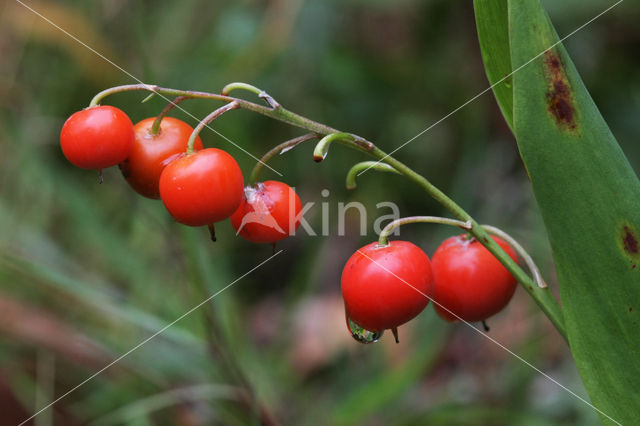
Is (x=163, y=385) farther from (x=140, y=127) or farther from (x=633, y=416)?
(x=633, y=416)

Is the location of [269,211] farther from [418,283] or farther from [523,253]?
[523,253]

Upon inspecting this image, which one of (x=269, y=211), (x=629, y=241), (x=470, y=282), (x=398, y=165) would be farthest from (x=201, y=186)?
(x=629, y=241)

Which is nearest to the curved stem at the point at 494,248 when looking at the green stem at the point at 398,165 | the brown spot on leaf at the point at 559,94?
the green stem at the point at 398,165

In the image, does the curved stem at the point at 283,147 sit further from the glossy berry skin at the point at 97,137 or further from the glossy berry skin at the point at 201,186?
the glossy berry skin at the point at 97,137

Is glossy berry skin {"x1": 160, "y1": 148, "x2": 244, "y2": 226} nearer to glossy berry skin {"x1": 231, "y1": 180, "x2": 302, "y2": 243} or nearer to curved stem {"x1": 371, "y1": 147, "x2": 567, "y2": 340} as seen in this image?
glossy berry skin {"x1": 231, "y1": 180, "x2": 302, "y2": 243}

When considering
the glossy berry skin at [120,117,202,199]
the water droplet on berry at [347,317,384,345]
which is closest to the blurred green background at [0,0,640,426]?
the water droplet on berry at [347,317,384,345]
